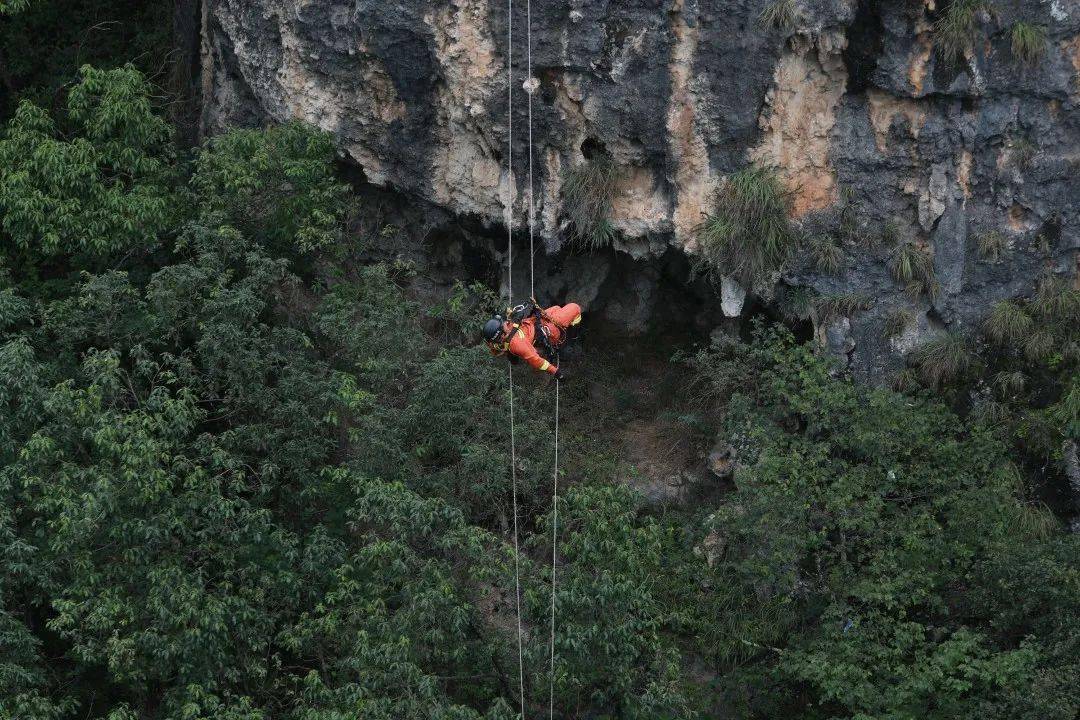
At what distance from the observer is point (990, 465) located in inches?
546

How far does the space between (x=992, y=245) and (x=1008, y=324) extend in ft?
2.56

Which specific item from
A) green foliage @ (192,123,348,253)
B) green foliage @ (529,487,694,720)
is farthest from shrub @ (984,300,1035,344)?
green foliage @ (192,123,348,253)

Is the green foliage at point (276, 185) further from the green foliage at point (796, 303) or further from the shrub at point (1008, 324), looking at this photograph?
the shrub at point (1008, 324)

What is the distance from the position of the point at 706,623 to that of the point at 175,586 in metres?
4.90

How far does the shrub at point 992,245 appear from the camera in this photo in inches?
563

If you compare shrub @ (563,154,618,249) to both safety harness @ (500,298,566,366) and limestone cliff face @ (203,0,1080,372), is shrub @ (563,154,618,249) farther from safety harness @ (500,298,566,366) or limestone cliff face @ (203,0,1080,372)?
safety harness @ (500,298,566,366)

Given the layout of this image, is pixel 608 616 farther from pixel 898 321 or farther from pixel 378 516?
pixel 898 321

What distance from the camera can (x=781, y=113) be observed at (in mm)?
14203

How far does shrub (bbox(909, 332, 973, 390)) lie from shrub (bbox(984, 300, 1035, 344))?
0.99 feet

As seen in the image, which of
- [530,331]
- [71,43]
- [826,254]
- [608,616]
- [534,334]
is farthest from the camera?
[71,43]

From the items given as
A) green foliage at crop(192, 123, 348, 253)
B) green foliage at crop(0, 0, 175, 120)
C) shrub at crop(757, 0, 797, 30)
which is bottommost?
green foliage at crop(192, 123, 348, 253)

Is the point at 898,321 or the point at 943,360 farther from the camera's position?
the point at 898,321

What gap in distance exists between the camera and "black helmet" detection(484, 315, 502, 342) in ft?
40.9

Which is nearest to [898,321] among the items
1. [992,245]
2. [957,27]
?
[992,245]
